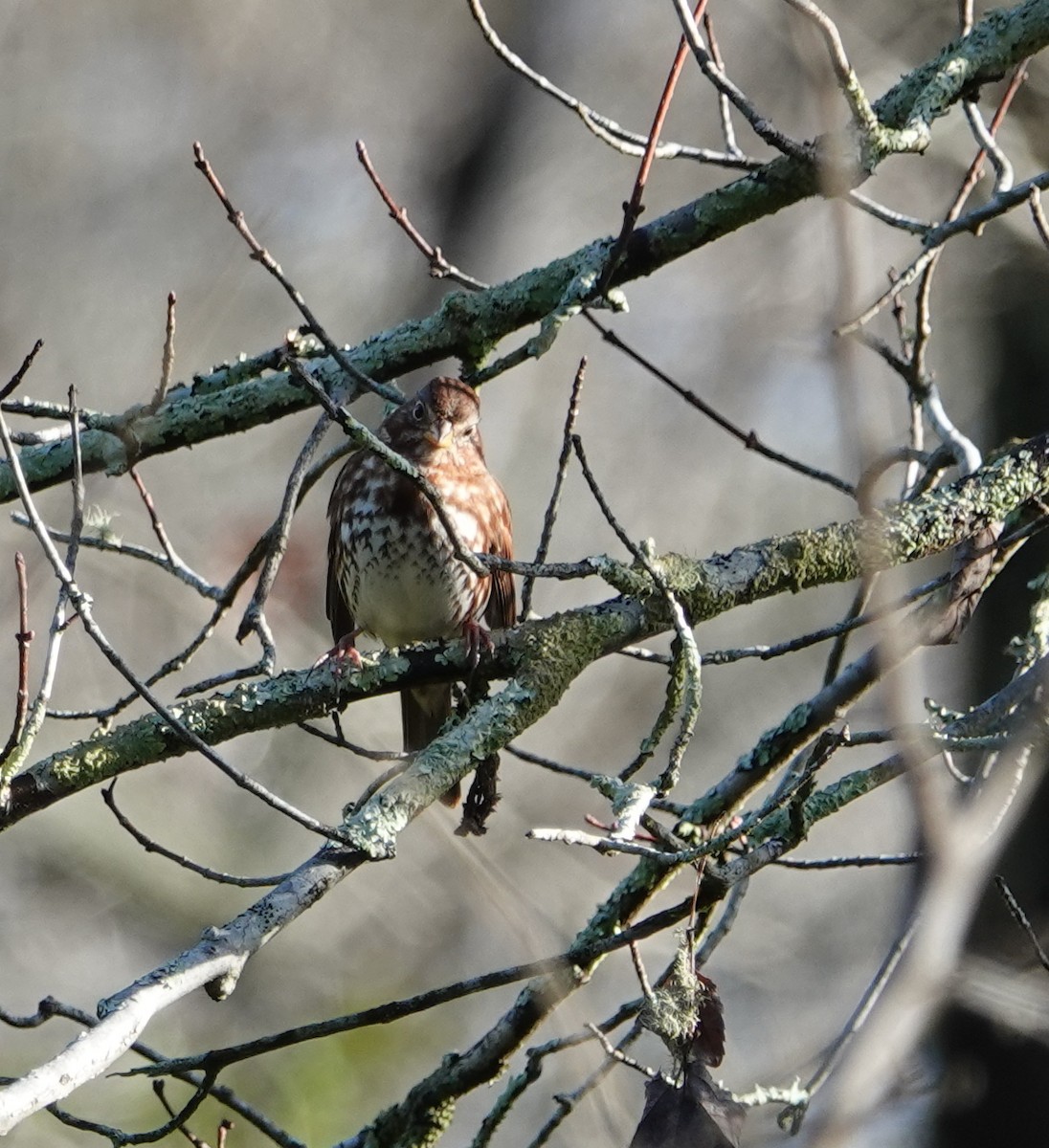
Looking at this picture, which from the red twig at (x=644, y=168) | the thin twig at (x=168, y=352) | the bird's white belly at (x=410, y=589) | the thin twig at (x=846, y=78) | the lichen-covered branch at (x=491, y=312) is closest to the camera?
the thin twig at (x=846, y=78)

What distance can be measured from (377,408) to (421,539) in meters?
4.38

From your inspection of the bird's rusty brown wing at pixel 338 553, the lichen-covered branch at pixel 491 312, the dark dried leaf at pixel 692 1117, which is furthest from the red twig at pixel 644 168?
the bird's rusty brown wing at pixel 338 553

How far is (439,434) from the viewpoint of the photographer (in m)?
5.80

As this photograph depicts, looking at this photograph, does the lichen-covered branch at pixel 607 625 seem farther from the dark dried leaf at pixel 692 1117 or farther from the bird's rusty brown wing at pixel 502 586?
the bird's rusty brown wing at pixel 502 586

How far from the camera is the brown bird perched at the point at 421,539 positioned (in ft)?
18.3

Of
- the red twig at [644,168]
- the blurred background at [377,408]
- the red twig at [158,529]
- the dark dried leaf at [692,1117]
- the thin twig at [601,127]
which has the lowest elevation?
the dark dried leaf at [692,1117]

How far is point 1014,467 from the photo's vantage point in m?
3.84

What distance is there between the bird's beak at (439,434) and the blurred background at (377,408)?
9.96 feet

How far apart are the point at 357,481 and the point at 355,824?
270 centimetres

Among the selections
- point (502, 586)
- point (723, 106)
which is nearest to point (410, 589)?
point (502, 586)

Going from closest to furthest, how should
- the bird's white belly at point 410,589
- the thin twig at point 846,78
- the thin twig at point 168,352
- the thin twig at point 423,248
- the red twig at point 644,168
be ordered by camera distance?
the thin twig at point 846,78, the red twig at point 644,168, the thin twig at point 168,352, the thin twig at point 423,248, the bird's white belly at point 410,589

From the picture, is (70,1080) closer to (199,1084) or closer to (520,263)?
(199,1084)

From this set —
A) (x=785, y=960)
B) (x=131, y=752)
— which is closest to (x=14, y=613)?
(x=785, y=960)

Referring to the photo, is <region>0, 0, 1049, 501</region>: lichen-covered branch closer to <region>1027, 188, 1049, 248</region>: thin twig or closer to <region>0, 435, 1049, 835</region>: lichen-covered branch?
<region>1027, 188, 1049, 248</region>: thin twig
